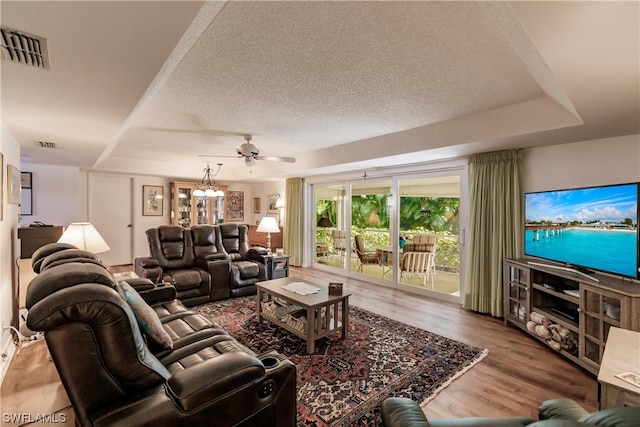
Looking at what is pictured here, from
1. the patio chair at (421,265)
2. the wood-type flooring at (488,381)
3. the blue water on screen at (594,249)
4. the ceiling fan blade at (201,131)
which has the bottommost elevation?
the wood-type flooring at (488,381)

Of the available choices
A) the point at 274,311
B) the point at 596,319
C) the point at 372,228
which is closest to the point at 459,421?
the point at 596,319

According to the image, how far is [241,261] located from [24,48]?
4042 mm

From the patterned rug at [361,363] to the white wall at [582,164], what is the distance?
2070 mm

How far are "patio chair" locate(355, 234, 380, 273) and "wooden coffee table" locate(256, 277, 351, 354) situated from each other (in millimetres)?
2326

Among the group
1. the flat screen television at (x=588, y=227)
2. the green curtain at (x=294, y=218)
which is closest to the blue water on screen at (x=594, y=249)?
the flat screen television at (x=588, y=227)

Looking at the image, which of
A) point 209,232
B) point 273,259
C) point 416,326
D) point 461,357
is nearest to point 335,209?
Result: point 273,259

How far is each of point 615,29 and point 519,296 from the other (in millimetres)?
2840

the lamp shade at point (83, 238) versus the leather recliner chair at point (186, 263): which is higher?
the lamp shade at point (83, 238)

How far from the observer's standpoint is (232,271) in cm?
438

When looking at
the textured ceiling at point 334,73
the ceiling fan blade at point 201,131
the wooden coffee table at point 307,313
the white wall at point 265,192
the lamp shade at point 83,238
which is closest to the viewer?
the textured ceiling at point 334,73

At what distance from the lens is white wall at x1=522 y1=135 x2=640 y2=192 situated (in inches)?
109

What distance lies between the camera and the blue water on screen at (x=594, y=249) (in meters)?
2.29

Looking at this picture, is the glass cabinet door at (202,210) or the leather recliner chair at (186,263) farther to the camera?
the glass cabinet door at (202,210)

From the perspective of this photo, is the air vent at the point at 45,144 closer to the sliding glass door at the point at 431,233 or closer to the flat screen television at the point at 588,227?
the sliding glass door at the point at 431,233
